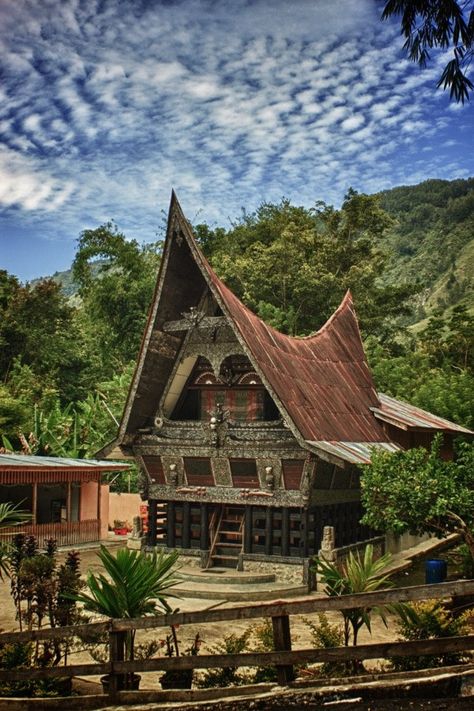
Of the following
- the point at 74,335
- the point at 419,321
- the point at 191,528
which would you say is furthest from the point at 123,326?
the point at 419,321

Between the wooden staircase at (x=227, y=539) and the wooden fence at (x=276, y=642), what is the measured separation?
397 inches

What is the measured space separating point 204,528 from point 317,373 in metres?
4.92

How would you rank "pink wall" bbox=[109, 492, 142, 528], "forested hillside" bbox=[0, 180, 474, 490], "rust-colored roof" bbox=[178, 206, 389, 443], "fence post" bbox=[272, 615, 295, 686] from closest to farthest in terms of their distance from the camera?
"fence post" bbox=[272, 615, 295, 686] → "rust-colored roof" bbox=[178, 206, 389, 443] → "pink wall" bbox=[109, 492, 142, 528] → "forested hillside" bbox=[0, 180, 474, 490]

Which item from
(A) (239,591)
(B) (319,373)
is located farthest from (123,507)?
(A) (239,591)

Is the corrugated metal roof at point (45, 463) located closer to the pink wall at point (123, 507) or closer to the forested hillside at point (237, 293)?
the pink wall at point (123, 507)

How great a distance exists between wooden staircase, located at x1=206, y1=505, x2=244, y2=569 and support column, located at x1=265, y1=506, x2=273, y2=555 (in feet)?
2.84

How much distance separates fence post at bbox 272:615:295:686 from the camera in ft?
19.4

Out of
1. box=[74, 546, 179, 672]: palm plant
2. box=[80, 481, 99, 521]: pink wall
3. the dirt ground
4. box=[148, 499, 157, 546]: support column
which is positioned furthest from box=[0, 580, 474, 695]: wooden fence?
box=[80, 481, 99, 521]: pink wall

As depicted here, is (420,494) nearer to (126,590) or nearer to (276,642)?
(126,590)

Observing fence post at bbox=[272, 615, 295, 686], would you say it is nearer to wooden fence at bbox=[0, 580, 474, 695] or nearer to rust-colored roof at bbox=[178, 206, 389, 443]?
wooden fence at bbox=[0, 580, 474, 695]

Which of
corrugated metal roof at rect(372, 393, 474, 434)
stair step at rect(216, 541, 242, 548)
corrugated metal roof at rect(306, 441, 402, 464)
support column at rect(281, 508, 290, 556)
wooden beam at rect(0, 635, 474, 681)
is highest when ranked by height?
corrugated metal roof at rect(372, 393, 474, 434)

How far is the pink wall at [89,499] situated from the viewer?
25.0m

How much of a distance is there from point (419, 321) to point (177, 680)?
6662 centimetres

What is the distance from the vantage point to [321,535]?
16328mm
